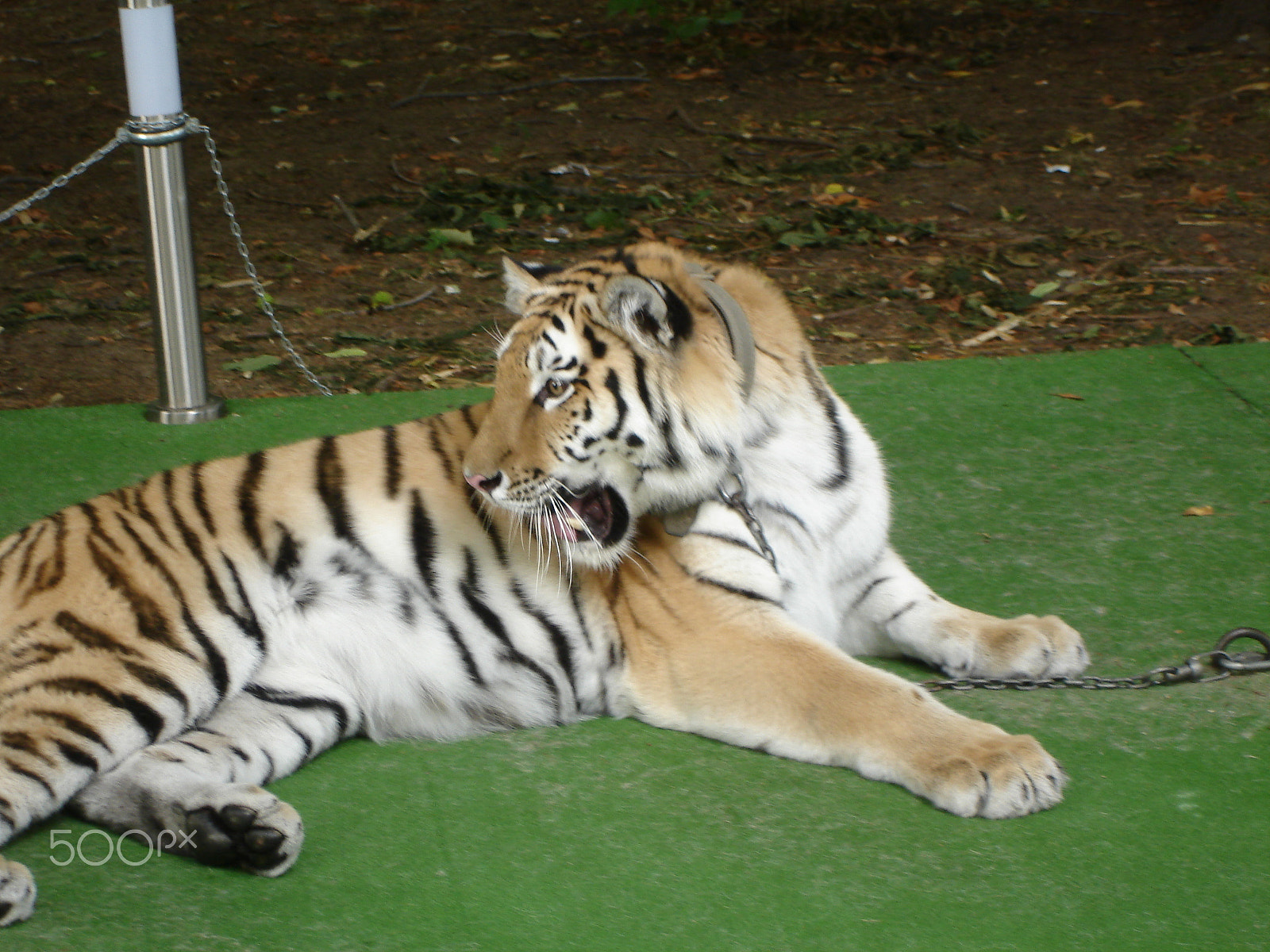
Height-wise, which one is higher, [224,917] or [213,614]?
[213,614]

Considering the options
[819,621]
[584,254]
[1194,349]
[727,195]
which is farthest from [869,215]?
[819,621]

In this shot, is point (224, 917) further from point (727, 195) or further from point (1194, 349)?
point (727, 195)

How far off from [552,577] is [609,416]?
0.39 m

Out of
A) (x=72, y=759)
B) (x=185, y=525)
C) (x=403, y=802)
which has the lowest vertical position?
(x=403, y=802)

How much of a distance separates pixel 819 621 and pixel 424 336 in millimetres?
3293

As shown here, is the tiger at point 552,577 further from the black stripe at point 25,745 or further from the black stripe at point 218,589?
the black stripe at point 25,745

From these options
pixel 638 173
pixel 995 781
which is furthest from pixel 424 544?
pixel 638 173

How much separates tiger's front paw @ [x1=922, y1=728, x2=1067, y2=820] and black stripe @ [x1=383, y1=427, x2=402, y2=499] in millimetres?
1265

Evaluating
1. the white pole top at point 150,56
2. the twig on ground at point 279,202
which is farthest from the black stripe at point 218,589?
the twig on ground at point 279,202

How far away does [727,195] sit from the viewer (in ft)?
25.5

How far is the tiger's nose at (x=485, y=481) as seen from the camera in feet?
8.81

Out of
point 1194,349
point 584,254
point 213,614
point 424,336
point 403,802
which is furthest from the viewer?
point 584,254

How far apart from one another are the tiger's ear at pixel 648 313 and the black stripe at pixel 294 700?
3.16ft

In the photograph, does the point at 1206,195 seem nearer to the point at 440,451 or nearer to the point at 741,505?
the point at 741,505
